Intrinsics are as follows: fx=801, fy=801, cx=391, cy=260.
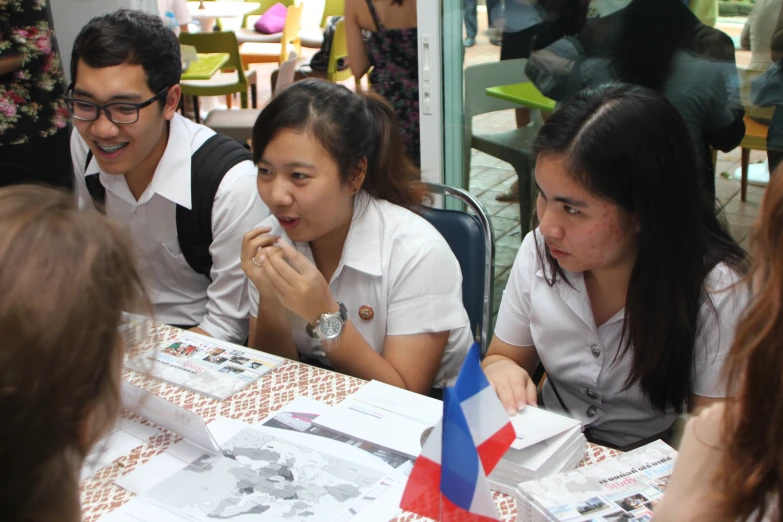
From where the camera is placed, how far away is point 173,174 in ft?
6.37

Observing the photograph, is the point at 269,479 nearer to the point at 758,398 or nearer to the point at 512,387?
the point at 512,387

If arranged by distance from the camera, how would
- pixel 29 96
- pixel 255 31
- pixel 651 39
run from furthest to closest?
pixel 255 31 → pixel 651 39 → pixel 29 96

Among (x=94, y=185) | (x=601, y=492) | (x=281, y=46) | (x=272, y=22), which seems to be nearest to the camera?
(x=601, y=492)

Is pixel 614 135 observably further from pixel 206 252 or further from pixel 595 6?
pixel 595 6

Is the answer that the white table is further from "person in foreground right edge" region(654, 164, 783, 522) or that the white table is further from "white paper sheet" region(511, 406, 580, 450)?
"person in foreground right edge" region(654, 164, 783, 522)

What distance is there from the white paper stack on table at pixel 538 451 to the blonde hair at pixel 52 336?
619mm

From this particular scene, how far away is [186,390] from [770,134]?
74.4 inches

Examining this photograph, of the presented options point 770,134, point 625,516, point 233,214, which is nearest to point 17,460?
point 625,516

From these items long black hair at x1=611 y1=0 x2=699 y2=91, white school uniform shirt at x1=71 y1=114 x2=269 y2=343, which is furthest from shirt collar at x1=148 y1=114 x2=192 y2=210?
long black hair at x1=611 y1=0 x2=699 y2=91

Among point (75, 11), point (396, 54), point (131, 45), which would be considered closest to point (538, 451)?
point (131, 45)

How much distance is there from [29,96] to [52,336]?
1.98m

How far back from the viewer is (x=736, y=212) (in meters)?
2.74

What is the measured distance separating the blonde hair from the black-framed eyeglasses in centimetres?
122

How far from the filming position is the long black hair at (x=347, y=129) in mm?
1670
